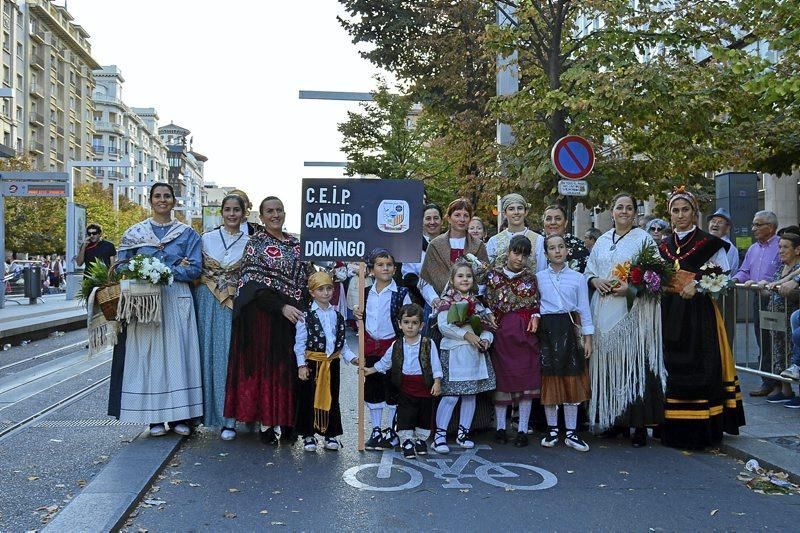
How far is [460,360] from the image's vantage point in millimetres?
6910

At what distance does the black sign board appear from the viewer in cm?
697

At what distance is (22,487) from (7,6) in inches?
2780

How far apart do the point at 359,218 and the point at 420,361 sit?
50.6 inches

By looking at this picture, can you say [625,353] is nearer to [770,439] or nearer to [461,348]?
[461,348]

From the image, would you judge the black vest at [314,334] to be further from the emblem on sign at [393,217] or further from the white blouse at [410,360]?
the emblem on sign at [393,217]

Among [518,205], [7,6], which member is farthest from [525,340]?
[7,6]

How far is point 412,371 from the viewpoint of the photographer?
6883 mm

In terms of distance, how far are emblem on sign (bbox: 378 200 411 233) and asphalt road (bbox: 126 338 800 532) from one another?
1852mm

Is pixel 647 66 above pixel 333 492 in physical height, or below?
above

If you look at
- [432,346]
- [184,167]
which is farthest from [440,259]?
[184,167]

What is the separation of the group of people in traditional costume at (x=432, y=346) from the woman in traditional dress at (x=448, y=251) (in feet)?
0.93

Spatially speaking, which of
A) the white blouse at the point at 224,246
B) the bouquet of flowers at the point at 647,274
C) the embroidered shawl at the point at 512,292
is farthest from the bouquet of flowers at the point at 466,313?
the white blouse at the point at 224,246

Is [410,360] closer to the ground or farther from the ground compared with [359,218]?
closer to the ground

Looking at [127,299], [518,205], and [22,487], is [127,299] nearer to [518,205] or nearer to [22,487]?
[22,487]
